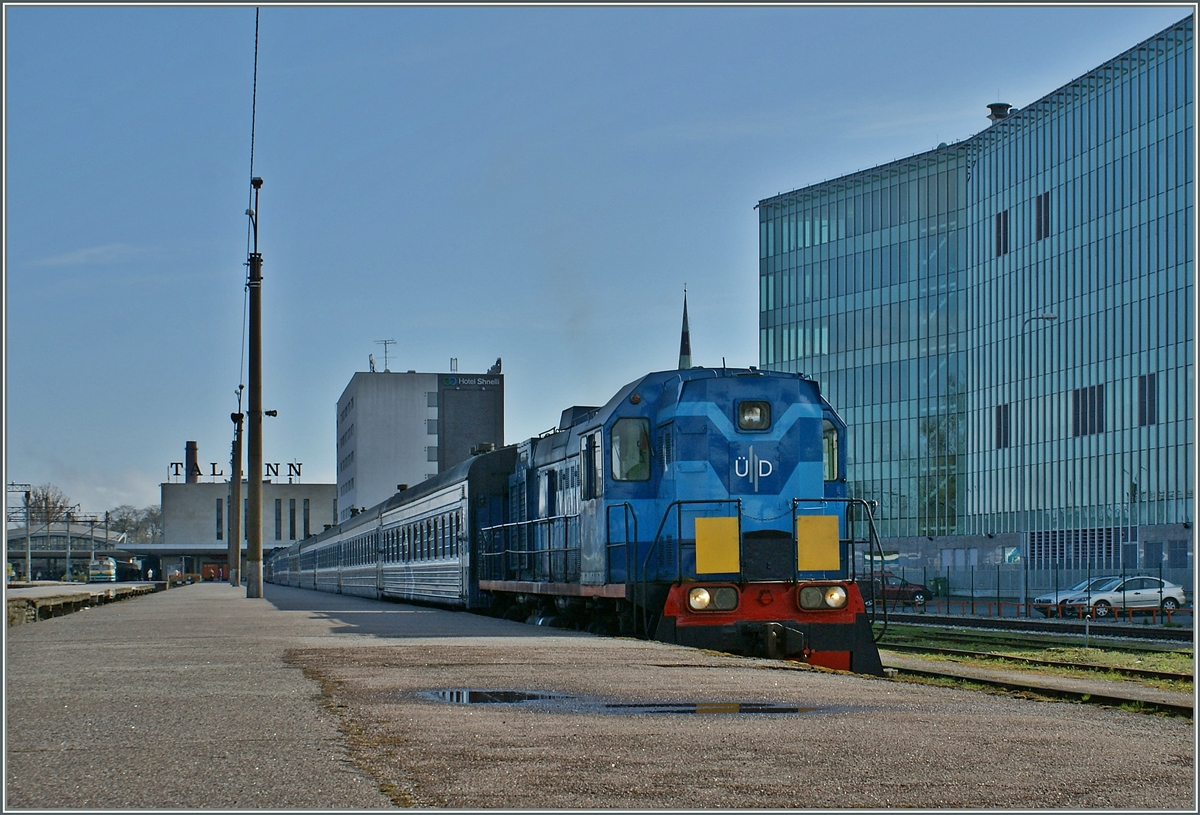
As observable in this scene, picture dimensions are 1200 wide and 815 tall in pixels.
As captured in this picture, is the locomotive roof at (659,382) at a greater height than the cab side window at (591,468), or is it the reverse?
the locomotive roof at (659,382)

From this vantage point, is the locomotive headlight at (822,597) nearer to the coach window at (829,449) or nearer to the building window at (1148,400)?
Answer: the coach window at (829,449)

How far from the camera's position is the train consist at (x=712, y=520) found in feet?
53.5

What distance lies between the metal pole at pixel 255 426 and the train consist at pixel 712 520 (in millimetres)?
16078

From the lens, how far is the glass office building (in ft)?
215

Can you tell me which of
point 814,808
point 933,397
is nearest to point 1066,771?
point 814,808

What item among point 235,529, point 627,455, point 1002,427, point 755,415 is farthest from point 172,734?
point 1002,427

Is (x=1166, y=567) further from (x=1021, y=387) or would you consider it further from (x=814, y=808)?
(x=814, y=808)

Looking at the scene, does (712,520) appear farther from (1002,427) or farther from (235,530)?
(1002,427)

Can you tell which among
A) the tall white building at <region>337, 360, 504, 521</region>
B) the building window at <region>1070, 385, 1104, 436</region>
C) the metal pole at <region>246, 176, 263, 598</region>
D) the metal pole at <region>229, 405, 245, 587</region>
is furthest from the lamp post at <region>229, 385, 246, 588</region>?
the tall white building at <region>337, 360, 504, 521</region>

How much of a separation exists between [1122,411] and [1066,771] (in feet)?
217

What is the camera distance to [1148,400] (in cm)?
6675

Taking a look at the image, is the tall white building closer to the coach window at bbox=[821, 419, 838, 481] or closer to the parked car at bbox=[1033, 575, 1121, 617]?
the parked car at bbox=[1033, 575, 1121, 617]

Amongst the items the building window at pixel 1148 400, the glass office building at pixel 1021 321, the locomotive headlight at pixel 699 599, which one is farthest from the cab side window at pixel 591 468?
the building window at pixel 1148 400

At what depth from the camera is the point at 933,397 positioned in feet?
282
